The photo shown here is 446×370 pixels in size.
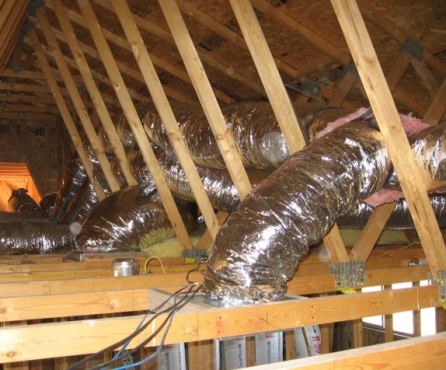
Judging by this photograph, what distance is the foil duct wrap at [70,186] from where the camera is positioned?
6172mm

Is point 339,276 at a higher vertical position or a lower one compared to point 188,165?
lower

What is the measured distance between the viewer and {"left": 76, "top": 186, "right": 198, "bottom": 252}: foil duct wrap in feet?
14.3

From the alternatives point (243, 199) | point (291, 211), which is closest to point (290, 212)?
point (291, 211)

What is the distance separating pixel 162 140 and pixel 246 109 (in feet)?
3.53

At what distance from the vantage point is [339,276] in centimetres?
290

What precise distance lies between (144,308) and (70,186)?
4.24 meters

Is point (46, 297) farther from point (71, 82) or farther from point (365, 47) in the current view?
point (71, 82)

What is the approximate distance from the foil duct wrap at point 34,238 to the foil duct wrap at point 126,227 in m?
0.87

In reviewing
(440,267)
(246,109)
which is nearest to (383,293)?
(440,267)

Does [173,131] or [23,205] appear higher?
[173,131]

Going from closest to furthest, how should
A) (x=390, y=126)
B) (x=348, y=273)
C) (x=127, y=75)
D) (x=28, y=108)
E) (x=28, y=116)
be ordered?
(x=390, y=126)
(x=348, y=273)
(x=127, y=75)
(x=28, y=108)
(x=28, y=116)

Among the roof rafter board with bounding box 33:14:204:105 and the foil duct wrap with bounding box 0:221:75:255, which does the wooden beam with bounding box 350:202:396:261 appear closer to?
the foil duct wrap with bounding box 0:221:75:255

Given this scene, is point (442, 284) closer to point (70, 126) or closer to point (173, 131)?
point (173, 131)

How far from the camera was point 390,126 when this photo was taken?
2223mm
